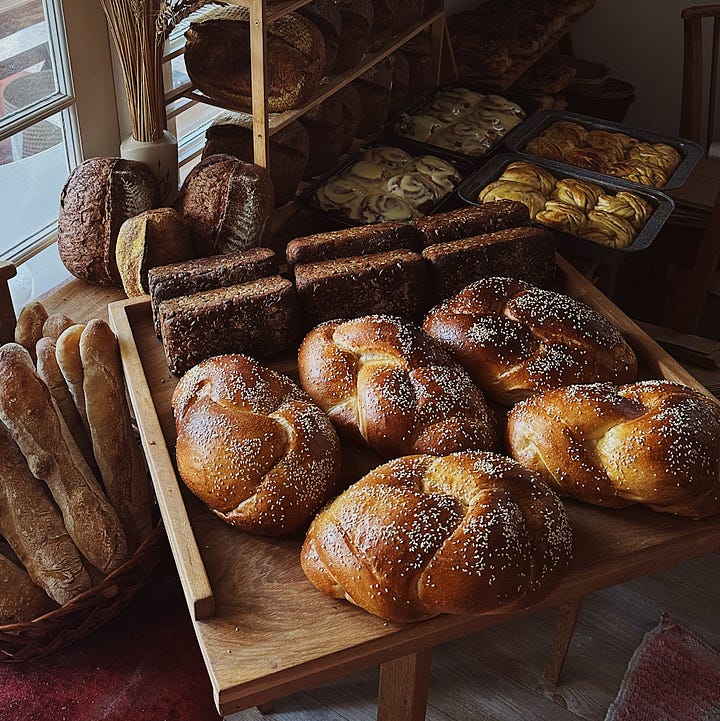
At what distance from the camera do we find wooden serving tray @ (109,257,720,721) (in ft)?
3.10

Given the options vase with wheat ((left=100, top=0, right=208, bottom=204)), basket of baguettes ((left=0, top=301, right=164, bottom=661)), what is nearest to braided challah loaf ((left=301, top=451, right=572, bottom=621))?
basket of baguettes ((left=0, top=301, right=164, bottom=661))

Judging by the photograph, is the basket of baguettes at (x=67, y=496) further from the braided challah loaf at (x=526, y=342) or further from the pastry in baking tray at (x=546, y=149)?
the pastry in baking tray at (x=546, y=149)

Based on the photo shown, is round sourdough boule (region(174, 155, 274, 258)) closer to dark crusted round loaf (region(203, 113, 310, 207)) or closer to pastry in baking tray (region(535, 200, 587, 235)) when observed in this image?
dark crusted round loaf (region(203, 113, 310, 207))

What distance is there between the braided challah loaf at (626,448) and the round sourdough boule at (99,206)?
838mm

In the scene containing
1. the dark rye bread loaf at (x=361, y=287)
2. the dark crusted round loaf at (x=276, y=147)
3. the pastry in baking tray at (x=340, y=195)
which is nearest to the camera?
the dark rye bread loaf at (x=361, y=287)

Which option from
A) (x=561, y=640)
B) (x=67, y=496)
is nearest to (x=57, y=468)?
(x=67, y=496)

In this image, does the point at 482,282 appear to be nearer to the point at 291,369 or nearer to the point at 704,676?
the point at 291,369

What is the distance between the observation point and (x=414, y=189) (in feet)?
6.48

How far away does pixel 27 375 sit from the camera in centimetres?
126

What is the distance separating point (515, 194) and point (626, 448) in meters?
1.00

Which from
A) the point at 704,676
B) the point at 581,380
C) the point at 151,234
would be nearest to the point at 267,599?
the point at 581,380

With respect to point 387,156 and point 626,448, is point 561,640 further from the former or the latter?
point 387,156

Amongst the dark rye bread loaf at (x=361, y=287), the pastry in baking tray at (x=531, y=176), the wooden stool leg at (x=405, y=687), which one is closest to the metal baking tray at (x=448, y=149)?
the pastry in baking tray at (x=531, y=176)

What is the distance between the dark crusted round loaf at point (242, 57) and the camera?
1671 mm
